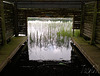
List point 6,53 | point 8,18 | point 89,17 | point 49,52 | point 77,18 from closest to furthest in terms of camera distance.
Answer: point 6,53 → point 49,52 → point 89,17 → point 8,18 → point 77,18

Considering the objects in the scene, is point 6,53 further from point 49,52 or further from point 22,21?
point 22,21

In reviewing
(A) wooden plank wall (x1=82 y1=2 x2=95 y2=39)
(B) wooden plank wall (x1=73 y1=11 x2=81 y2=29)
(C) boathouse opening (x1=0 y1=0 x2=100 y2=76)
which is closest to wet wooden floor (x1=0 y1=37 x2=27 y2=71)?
(C) boathouse opening (x1=0 y1=0 x2=100 y2=76)

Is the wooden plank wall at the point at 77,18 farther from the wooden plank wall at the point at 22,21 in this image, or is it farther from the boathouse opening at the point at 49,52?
the wooden plank wall at the point at 22,21

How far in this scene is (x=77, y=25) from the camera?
35.2ft

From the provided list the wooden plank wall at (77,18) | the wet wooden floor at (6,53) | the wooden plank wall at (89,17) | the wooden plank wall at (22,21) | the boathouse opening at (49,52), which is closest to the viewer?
the wet wooden floor at (6,53)

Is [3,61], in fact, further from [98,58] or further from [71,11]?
[71,11]

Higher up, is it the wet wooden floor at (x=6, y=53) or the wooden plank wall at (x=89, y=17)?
the wooden plank wall at (x=89, y=17)

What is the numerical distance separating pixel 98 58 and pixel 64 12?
6.42 metres

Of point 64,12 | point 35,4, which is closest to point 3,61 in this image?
point 35,4

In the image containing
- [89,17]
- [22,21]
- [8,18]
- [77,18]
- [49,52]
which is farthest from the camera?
[77,18]

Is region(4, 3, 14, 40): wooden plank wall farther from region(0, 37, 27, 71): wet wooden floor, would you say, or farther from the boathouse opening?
region(0, 37, 27, 71): wet wooden floor

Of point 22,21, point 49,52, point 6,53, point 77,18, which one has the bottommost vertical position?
point 49,52

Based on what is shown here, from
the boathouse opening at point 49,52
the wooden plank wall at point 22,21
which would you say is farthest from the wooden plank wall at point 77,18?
the wooden plank wall at point 22,21

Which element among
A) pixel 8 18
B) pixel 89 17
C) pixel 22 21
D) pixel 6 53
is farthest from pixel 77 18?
pixel 6 53
